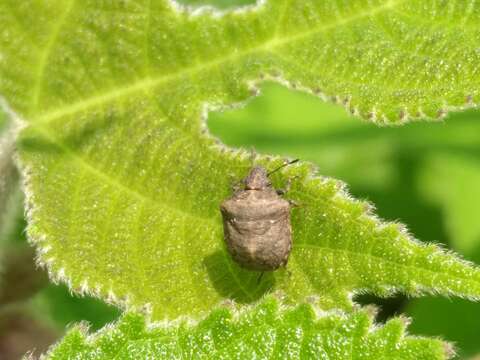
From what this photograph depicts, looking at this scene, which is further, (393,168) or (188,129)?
(393,168)

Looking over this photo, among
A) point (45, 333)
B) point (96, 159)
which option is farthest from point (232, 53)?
point (45, 333)

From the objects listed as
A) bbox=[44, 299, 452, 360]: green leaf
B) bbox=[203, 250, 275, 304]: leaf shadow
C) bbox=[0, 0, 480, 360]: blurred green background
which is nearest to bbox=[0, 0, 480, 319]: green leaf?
bbox=[203, 250, 275, 304]: leaf shadow

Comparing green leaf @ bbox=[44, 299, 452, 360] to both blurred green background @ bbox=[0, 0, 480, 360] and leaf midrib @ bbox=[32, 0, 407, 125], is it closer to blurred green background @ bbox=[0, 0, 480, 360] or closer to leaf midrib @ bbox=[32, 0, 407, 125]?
leaf midrib @ bbox=[32, 0, 407, 125]

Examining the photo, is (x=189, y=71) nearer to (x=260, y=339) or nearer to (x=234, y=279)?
(x=234, y=279)

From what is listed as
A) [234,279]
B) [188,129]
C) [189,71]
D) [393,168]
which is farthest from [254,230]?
[393,168]

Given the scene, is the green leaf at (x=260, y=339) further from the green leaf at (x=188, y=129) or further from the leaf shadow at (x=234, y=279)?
the leaf shadow at (x=234, y=279)

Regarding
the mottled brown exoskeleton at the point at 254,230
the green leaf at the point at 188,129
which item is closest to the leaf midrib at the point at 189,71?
the green leaf at the point at 188,129
